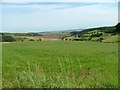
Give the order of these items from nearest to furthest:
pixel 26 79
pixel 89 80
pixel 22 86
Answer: pixel 22 86
pixel 26 79
pixel 89 80

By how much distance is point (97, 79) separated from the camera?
7.47 m

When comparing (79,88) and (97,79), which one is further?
(97,79)

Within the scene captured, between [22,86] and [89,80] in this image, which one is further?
[89,80]

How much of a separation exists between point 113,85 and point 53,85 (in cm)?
232

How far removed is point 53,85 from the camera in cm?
614

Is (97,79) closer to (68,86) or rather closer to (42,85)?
(68,86)

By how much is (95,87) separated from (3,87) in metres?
3.48

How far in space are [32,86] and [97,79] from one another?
2823mm

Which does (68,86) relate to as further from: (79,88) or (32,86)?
(32,86)

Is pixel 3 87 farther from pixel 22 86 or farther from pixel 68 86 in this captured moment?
pixel 68 86

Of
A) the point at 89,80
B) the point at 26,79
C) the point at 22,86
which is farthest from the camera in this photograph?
the point at 89,80

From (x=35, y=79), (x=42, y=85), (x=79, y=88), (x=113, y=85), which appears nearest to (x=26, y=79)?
(x=35, y=79)

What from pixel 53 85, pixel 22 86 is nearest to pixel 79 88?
pixel 53 85

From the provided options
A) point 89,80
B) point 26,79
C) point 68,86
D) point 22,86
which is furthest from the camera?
point 89,80
